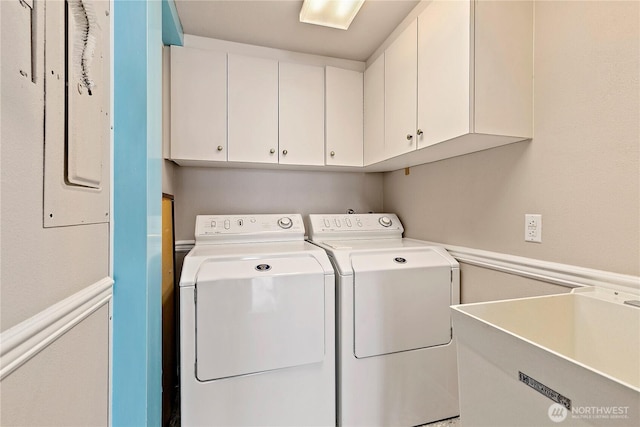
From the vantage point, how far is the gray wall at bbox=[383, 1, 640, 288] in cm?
100

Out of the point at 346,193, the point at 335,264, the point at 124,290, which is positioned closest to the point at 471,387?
the point at 335,264

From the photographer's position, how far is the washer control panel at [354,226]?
221 cm

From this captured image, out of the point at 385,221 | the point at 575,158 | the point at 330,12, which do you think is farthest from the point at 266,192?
the point at 575,158

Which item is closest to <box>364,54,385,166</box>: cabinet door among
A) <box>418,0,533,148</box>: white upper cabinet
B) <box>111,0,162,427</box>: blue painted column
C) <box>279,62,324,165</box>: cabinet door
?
<box>279,62,324,165</box>: cabinet door

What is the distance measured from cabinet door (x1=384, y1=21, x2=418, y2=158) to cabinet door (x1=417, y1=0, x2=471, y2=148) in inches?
2.6

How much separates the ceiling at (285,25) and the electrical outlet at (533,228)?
138 centimetres

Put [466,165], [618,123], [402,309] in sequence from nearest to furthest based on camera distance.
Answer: [618,123], [402,309], [466,165]

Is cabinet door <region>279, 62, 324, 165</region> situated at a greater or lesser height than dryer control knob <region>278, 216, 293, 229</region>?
greater

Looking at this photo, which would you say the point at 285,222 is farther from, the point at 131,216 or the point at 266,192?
the point at 131,216

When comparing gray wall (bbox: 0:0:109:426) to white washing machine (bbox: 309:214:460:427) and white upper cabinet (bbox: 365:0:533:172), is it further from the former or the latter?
white upper cabinet (bbox: 365:0:533:172)

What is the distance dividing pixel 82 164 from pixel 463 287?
6.28ft

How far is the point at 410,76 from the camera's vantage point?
165 centimetres

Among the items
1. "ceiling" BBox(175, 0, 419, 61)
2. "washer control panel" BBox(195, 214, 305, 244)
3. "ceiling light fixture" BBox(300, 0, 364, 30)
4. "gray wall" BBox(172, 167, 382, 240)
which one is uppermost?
"ceiling" BBox(175, 0, 419, 61)

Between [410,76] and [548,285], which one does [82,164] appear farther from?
[548,285]
